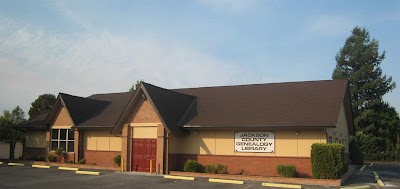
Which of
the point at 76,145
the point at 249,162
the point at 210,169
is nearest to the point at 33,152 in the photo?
the point at 76,145

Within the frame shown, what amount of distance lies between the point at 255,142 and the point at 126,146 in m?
7.87

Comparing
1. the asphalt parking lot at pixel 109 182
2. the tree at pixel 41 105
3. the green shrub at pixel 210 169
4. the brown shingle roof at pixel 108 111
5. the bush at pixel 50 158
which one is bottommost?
the asphalt parking lot at pixel 109 182

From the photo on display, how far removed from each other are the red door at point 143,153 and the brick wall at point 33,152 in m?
9.72

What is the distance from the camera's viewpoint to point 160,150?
73.4 feet

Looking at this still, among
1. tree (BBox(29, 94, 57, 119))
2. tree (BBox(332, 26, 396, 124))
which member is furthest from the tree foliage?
tree (BBox(29, 94, 57, 119))

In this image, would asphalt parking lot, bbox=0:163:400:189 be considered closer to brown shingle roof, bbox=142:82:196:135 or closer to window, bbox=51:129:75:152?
brown shingle roof, bbox=142:82:196:135

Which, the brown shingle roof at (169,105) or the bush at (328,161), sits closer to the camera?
the bush at (328,161)

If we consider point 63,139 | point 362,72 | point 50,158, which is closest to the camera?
point 50,158

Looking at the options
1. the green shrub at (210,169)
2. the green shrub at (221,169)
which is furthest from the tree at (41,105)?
the green shrub at (221,169)

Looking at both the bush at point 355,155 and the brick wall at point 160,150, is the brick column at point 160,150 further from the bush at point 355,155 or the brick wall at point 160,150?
the bush at point 355,155

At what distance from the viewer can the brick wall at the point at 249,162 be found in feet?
67.0

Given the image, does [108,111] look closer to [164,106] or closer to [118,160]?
[118,160]

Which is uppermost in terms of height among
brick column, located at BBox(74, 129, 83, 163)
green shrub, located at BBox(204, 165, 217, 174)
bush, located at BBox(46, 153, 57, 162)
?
brick column, located at BBox(74, 129, 83, 163)

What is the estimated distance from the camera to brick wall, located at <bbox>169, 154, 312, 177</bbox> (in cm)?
2042
